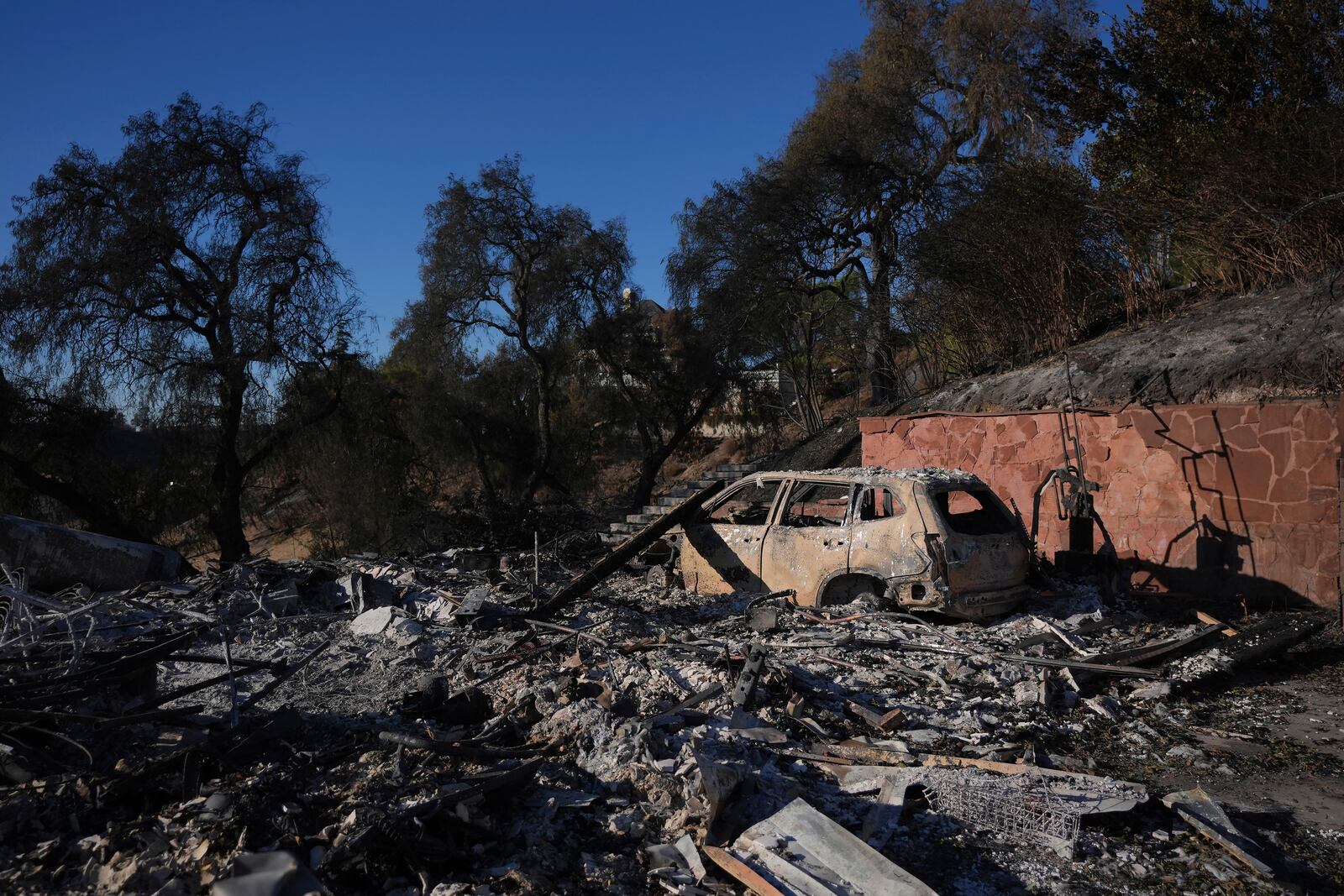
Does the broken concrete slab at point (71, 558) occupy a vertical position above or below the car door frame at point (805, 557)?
above

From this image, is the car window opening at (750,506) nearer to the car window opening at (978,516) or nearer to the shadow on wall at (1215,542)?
the car window opening at (978,516)

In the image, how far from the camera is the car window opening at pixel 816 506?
27.2ft

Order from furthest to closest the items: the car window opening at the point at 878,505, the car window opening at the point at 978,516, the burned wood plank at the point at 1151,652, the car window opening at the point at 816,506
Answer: the car window opening at the point at 816,506
the car window opening at the point at 878,505
the car window opening at the point at 978,516
the burned wood plank at the point at 1151,652

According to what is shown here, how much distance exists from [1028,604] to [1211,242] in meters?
7.71

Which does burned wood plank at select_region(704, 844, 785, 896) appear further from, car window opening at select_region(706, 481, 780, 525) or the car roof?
car window opening at select_region(706, 481, 780, 525)

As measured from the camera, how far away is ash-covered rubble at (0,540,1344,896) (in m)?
3.70

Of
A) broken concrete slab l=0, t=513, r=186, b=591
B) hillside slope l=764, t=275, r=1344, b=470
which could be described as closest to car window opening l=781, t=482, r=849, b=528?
hillside slope l=764, t=275, r=1344, b=470

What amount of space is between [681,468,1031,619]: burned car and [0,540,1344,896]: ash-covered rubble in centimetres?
36

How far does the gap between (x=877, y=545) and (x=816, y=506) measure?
2021 mm

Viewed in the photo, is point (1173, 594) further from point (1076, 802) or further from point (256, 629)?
point (256, 629)

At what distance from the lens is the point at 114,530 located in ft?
55.1

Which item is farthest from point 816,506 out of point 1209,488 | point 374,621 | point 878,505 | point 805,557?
point 374,621

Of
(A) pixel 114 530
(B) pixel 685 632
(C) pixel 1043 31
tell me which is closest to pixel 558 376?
(A) pixel 114 530

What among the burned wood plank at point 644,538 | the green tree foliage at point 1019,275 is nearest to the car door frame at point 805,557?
the burned wood plank at point 644,538
